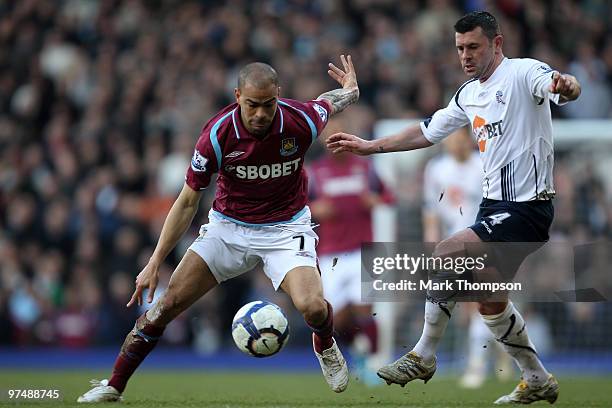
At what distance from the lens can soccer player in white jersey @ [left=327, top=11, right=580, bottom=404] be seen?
812cm

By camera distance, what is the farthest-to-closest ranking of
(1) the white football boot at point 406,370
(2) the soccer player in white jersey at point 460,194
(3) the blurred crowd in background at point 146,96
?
(3) the blurred crowd in background at point 146,96 < (2) the soccer player in white jersey at point 460,194 < (1) the white football boot at point 406,370

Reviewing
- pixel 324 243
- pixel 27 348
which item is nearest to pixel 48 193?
pixel 27 348

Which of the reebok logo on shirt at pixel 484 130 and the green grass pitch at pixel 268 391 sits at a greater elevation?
the reebok logo on shirt at pixel 484 130

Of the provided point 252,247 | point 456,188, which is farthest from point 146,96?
point 252,247

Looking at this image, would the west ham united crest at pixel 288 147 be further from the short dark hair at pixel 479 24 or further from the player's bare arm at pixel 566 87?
the player's bare arm at pixel 566 87

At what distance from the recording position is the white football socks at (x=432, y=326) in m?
8.38

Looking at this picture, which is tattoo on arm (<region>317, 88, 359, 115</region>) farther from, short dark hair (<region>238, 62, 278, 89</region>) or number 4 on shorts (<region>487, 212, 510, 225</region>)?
number 4 on shorts (<region>487, 212, 510, 225</region>)

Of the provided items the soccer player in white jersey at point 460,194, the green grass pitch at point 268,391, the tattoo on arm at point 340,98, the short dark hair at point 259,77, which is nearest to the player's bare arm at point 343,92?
the tattoo on arm at point 340,98

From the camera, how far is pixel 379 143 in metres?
8.77

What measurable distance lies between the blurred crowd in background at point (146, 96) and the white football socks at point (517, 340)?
618 centimetres

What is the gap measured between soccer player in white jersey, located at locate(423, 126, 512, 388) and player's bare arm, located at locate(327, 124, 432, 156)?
144 inches

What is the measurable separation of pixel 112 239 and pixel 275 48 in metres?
4.14

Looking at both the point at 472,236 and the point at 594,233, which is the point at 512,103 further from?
the point at 594,233

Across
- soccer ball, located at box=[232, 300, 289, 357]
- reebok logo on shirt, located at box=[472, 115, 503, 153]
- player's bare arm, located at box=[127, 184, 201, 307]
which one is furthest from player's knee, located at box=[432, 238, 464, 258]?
player's bare arm, located at box=[127, 184, 201, 307]
